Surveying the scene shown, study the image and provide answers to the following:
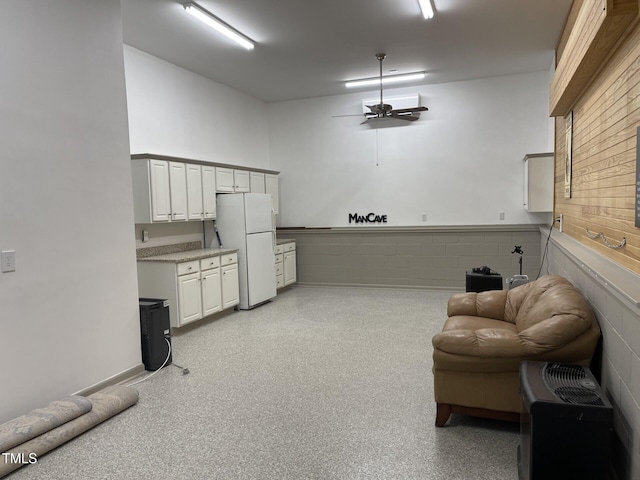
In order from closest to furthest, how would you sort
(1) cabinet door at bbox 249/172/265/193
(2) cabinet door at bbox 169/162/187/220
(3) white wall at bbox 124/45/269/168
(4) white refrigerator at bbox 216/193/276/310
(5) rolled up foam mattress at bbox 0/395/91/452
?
(5) rolled up foam mattress at bbox 0/395/91/452 → (2) cabinet door at bbox 169/162/187/220 → (3) white wall at bbox 124/45/269/168 → (4) white refrigerator at bbox 216/193/276/310 → (1) cabinet door at bbox 249/172/265/193

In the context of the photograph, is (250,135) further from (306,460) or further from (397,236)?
(306,460)

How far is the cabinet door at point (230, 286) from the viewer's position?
5.79m

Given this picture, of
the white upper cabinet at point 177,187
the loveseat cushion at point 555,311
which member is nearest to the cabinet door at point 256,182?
the white upper cabinet at point 177,187

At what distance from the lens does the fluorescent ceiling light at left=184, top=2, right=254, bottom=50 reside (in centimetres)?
425

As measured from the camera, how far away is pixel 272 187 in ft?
25.5

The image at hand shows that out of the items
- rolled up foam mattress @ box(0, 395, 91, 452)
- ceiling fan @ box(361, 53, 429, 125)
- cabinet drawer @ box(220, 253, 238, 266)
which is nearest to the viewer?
rolled up foam mattress @ box(0, 395, 91, 452)

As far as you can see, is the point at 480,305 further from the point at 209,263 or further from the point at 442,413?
the point at 209,263

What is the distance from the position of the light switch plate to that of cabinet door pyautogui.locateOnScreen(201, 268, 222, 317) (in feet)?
8.46

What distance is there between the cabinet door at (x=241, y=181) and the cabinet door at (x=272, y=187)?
2.10ft

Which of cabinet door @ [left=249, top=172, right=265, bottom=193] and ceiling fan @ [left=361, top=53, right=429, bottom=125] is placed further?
cabinet door @ [left=249, top=172, right=265, bottom=193]

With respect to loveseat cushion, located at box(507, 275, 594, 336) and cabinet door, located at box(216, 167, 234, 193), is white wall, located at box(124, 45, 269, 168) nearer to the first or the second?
cabinet door, located at box(216, 167, 234, 193)

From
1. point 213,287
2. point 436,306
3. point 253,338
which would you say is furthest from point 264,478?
point 436,306

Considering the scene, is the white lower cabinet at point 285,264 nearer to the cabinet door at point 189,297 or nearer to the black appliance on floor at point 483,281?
the cabinet door at point 189,297

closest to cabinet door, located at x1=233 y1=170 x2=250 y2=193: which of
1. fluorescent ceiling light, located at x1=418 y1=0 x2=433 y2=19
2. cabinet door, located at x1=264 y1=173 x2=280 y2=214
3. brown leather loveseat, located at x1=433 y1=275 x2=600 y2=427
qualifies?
cabinet door, located at x1=264 y1=173 x2=280 y2=214
